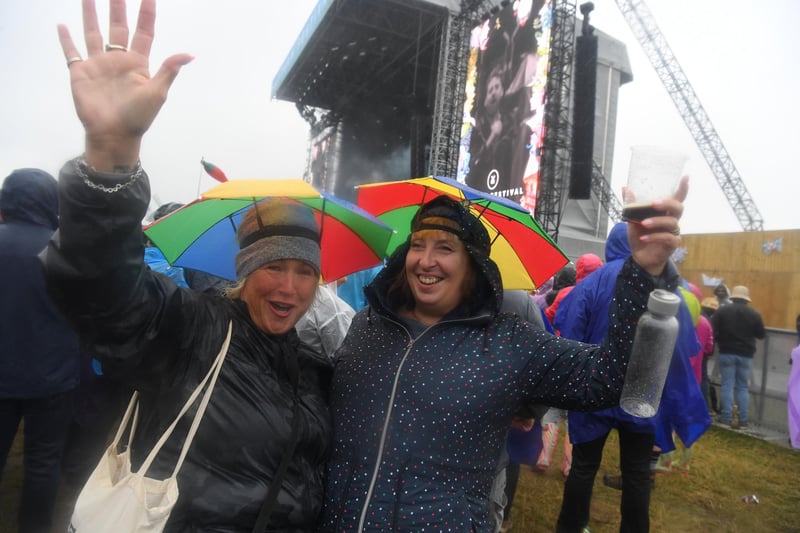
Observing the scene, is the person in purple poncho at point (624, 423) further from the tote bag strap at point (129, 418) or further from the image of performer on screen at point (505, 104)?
the image of performer on screen at point (505, 104)

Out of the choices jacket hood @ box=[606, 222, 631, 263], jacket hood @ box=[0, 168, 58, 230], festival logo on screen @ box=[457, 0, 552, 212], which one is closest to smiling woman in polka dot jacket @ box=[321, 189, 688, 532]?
jacket hood @ box=[606, 222, 631, 263]

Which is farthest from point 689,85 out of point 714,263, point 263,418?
point 263,418

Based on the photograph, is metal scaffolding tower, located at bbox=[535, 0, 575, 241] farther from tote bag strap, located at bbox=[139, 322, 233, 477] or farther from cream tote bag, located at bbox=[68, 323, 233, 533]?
cream tote bag, located at bbox=[68, 323, 233, 533]

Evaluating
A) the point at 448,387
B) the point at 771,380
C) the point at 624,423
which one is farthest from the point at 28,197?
the point at 771,380

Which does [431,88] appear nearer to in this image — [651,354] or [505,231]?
[505,231]

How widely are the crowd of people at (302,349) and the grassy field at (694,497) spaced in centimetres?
206

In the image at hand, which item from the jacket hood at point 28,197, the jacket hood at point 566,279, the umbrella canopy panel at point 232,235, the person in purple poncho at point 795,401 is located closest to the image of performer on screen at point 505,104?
the jacket hood at point 566,279

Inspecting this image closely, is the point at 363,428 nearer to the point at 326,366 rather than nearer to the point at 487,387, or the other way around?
the point at 326,366

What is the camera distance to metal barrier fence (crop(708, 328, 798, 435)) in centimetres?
683

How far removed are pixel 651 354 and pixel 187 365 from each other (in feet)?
4.00

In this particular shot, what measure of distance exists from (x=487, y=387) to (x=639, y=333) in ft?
1.52

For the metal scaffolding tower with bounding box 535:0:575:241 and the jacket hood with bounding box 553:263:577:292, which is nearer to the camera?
the jacket hood with bounding box 553:263:577:292

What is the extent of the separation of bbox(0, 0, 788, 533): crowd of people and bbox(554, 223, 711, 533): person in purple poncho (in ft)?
2.88

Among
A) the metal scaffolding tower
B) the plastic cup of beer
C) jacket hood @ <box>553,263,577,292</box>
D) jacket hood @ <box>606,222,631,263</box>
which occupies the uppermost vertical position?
the metal scaffolding tower
